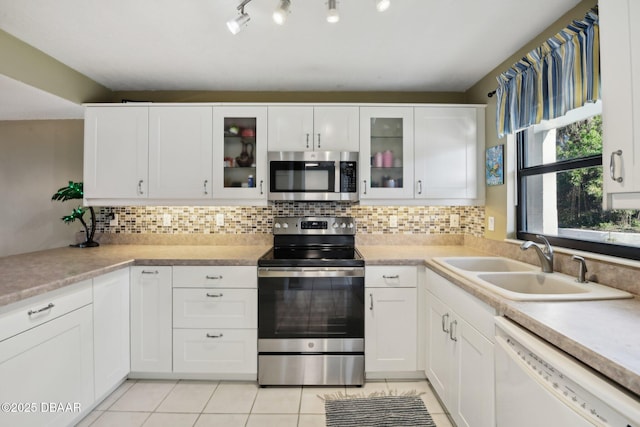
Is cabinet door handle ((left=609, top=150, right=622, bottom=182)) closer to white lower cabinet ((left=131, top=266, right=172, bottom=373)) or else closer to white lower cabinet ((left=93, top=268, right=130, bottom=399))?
white lower cabinet ((left=131, top=266, right=172, bottom=373))

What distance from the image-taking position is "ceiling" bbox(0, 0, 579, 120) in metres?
1.62

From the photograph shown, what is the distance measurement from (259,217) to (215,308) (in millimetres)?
901

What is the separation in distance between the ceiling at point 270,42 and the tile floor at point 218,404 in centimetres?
219

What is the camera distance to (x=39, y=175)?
278cm

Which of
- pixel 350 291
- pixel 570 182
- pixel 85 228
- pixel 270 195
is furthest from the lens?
pixel 85 228

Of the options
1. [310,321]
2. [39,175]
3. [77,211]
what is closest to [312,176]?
[310,321]

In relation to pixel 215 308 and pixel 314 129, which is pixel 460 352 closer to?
pixel 215 308

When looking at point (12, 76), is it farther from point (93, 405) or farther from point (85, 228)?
point (93, 405)

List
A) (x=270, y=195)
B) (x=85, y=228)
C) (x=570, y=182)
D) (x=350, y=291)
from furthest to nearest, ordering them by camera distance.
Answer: (x=85, y=228) → (x=270, y=195) → (x=350, y=291) → (x=570, y=182)

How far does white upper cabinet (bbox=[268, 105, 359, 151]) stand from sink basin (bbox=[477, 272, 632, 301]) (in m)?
1.40

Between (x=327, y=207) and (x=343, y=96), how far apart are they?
3.31ft

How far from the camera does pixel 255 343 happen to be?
2.14 metres

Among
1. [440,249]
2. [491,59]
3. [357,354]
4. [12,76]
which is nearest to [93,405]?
[357,354]

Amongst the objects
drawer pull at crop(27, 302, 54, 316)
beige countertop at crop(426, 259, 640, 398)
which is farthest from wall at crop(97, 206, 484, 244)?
beige countertop at crop(426, 259, 640, 398)
